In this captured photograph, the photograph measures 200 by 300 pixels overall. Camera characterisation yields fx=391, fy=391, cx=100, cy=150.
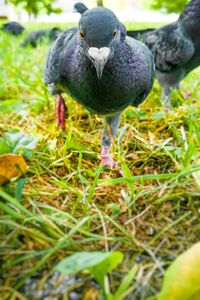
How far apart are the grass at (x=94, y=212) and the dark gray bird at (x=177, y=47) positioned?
106 cm

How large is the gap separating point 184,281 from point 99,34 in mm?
1097

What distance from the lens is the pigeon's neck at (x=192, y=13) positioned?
3.53 metres

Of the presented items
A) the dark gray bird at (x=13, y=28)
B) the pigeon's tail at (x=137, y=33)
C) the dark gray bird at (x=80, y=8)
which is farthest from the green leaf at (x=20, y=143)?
the dark gray bird at (x=13, y=28)

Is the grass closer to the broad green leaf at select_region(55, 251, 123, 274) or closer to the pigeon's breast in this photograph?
the broad green leaf at select_region(55, 251, 123, 274)

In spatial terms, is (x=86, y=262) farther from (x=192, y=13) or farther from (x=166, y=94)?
(x=192, y=13)

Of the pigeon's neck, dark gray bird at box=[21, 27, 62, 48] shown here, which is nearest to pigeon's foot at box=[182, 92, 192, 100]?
the pigeon's neck

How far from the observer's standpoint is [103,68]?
5.92 feet

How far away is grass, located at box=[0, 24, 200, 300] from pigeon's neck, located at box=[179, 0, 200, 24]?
1345 millimetres

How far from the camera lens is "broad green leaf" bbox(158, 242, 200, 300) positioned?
978 mm

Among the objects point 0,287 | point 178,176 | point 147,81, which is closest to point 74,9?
point 147,81

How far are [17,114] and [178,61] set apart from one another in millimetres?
1553

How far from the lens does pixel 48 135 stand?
96.9 inches

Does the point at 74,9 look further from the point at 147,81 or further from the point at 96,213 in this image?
the point at 96,213

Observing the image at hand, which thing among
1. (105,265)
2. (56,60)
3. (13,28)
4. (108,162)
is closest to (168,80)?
(56,60)
